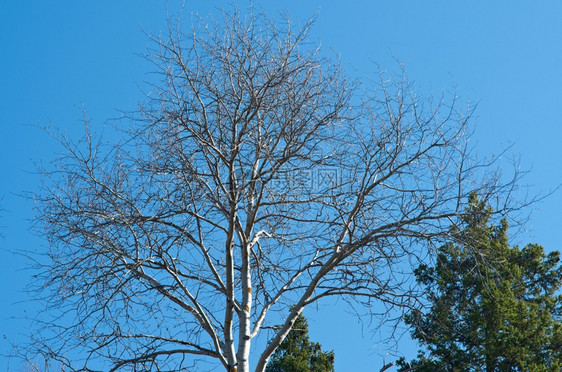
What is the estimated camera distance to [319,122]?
6863 millimetres

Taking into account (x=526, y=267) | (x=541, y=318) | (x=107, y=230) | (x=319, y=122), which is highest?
(x=526, y=267)

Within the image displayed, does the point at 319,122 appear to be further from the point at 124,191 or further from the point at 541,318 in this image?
the point at 541,318

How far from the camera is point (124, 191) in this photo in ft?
23.1

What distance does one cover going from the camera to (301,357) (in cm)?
1697

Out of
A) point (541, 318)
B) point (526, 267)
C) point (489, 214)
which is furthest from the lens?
point (526, 267)

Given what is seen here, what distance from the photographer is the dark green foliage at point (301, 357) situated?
16.9 meters

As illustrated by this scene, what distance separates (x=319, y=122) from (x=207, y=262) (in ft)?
6.21

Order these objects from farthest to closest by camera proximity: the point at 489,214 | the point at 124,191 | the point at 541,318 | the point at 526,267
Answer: the point at 526,267 < the point at 541,318 < the point at 124,191 < the point at 489,214

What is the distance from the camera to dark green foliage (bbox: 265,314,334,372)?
16.9 metres

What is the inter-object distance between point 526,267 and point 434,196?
42.2 feet

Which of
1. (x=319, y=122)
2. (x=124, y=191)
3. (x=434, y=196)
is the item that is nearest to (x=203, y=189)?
(x=124, y=191)

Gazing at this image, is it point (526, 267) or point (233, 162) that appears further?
point (526, 267)

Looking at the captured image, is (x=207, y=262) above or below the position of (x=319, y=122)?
below

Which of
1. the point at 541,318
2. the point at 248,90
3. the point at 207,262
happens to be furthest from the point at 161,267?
the point at 541,318
